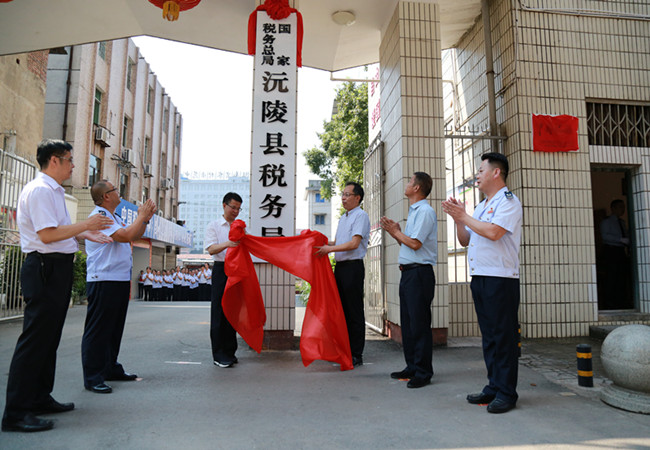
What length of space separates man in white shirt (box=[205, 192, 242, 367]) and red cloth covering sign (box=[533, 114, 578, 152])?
14.0ft

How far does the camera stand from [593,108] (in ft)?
21.0

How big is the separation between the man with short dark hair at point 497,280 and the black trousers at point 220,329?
2452mm

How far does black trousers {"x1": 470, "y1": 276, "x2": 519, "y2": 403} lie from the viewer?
121 inches

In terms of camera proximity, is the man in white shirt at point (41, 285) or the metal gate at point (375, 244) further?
the metal gate at point (375, 244)

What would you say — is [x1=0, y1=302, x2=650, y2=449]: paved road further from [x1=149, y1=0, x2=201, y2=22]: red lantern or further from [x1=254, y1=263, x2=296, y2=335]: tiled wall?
[x1=149, y1=0, x2=201, y2=22]: red lantern

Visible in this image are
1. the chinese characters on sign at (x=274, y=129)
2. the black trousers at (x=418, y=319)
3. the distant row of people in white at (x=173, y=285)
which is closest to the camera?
the black trousers at (x=418, y=319)

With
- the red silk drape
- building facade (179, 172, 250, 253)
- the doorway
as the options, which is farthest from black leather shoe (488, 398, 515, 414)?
building facade (179, 172, 250, 253)

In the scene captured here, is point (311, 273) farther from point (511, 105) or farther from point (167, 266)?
point (167, 266)

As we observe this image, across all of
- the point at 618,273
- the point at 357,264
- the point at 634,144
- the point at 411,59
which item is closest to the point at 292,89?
the point at 411,59

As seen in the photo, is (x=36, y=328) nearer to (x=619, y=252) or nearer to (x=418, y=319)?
(x=418, y=319)

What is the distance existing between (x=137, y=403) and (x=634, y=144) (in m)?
7.29

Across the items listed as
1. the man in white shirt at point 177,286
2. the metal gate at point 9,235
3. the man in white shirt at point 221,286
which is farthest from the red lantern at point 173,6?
the man in white shirt at point 177,286

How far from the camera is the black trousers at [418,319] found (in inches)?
148

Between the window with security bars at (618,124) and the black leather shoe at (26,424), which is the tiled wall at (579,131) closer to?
the window with security bars at (618,124)
